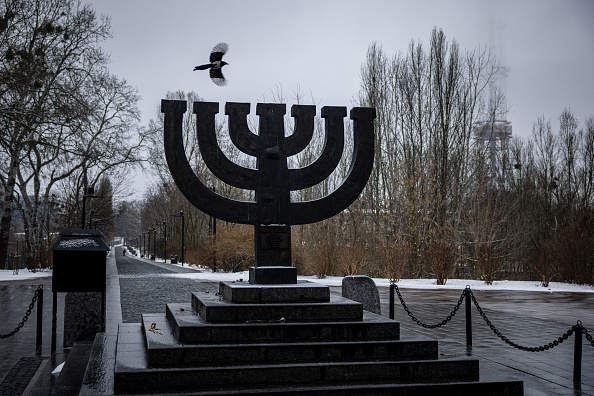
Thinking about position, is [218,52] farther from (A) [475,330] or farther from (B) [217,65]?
(A) [475,330]

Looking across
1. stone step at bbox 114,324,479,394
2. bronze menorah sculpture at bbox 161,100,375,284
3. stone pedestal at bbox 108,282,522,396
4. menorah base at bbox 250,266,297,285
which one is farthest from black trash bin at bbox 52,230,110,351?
stone step at bbox 114,324,479,394

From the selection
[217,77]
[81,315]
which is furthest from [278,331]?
[81,315]

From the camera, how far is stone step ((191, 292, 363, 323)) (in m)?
6.27

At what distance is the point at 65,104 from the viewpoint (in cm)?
2058

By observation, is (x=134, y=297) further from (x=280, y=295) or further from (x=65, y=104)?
(x=280, y=295)

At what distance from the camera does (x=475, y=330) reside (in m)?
10.7

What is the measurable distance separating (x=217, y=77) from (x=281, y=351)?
3556 mm

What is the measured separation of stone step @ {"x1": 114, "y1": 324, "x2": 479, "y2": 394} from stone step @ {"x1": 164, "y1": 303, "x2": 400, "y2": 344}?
437 millimetres

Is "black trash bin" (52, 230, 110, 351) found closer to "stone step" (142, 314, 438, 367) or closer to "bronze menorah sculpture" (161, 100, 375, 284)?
"bronze menorah sculpture" (161, 100, 375, 284)

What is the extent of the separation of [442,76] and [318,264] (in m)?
12.6

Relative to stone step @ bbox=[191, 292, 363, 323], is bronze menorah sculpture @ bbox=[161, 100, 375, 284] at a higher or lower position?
higher

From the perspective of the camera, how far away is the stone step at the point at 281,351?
18.2 feet

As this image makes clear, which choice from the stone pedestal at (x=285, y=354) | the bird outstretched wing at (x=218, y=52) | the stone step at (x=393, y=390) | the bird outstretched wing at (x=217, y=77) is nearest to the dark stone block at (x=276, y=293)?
the stone pedestal at (x=285, y=354)

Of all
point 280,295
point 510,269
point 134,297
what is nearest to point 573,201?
point 510,269
